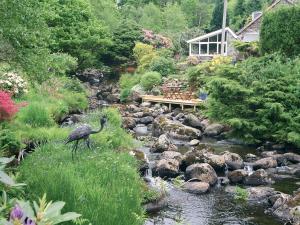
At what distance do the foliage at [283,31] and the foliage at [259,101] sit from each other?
3056 millimetres

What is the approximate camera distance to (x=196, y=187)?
12.2 metres

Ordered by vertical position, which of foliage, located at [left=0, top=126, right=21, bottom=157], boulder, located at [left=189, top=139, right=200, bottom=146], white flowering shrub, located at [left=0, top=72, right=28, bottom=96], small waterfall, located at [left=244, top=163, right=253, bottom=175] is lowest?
small waterfall, located at [left=244, top=163, right=253, bottom=175]

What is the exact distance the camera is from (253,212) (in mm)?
10758

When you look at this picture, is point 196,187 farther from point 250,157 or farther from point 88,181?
point 88,181

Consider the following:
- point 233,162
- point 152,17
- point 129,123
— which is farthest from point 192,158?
point 152,17

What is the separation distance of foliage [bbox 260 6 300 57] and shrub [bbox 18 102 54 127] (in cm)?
1343

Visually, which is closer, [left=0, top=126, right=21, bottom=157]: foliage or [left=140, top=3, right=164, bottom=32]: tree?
[left=0, top=126, right=21, bottom=157]: foliage

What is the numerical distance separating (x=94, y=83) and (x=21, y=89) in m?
19.1

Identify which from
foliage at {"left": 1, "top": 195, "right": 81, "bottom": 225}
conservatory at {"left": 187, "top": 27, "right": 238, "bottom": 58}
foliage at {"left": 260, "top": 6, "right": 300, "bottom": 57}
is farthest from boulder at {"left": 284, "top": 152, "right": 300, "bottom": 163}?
conservatory at {"left": 187, "top": 27, "right": 238, "bottom": 58}

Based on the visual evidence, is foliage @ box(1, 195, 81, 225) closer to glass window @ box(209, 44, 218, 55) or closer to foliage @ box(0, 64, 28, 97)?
foliage @ box(0, 64, 28, 97)

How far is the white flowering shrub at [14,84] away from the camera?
57.2 feet

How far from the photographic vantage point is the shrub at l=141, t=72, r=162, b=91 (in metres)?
30.6

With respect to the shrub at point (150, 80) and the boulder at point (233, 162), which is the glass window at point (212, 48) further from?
the boulder at point (233, 162)

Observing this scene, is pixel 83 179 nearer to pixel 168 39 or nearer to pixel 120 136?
pixel 120 136
